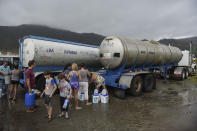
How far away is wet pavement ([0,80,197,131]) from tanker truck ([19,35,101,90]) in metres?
1.70

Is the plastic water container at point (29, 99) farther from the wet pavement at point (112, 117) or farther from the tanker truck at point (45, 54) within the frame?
the tanker truck at point (45, 54)

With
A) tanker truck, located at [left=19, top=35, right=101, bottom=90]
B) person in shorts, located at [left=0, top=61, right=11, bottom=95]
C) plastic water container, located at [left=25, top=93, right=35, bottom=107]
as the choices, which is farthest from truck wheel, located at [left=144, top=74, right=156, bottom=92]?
person in shorts, located at [left=0, top=61, right=11, bottom=95]

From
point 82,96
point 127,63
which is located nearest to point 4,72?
point 82,96

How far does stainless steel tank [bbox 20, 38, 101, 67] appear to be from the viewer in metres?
7.33

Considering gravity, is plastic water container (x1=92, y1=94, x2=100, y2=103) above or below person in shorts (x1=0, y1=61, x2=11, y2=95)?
below

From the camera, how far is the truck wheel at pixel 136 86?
777 cm

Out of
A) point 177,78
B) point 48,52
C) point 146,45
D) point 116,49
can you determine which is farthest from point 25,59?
point 177,78

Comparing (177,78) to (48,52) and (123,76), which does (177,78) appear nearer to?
(123,76)

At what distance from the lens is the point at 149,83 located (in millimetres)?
9156

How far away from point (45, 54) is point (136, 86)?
4.99 m

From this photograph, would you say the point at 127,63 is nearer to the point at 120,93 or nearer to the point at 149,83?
the point at 120,93

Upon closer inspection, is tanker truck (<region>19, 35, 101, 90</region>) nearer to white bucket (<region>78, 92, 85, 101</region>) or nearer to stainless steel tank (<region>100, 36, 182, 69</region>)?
stainless steel tank (<region>100, 36, 182, 69</region>)

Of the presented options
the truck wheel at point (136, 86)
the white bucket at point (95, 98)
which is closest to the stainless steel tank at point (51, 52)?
the white bucket at point (95, 98)

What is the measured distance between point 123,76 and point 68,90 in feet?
12.5
